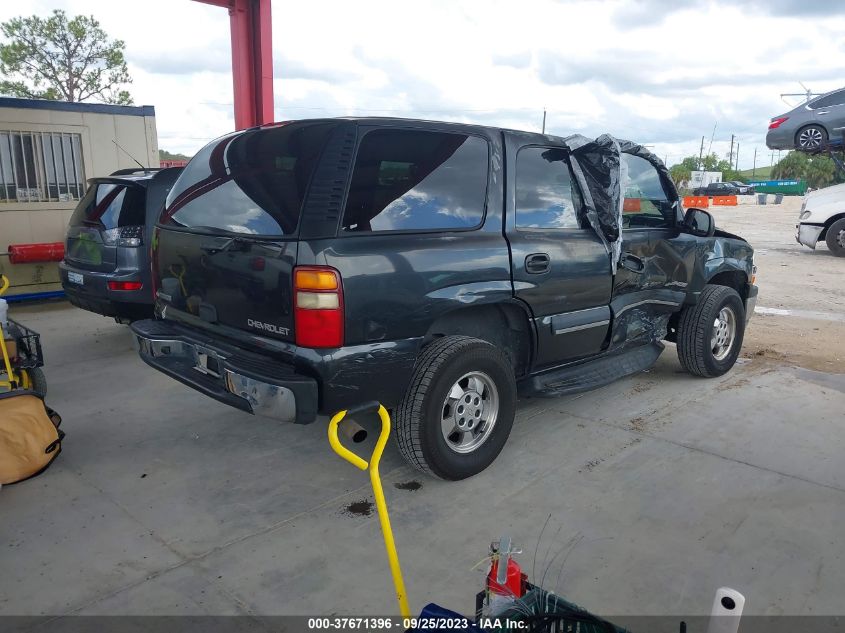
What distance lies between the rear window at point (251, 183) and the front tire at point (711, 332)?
11.3 ft

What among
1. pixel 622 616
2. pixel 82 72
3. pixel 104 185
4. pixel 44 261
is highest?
pixel 82 72

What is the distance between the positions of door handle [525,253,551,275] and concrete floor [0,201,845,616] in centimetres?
113

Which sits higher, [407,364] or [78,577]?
[407,364]

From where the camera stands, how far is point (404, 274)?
10.9 ft

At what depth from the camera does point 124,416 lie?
4742 millimetres

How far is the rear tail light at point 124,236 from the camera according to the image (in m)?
6.12

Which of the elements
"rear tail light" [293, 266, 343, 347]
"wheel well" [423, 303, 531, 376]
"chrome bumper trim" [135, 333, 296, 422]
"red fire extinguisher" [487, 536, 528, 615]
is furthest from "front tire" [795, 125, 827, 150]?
"red fire extinguisher" [487, 536, 528, 615]

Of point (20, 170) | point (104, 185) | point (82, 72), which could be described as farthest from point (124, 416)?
point (82, 72)

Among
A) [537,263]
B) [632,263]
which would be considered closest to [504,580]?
[537,263]

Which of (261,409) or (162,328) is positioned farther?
(162,328)

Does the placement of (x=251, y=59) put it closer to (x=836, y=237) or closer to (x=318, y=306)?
(x=318, y=306)

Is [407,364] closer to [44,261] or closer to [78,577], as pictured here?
[78,577]

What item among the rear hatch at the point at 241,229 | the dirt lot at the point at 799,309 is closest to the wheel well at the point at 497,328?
the rear hatch at the point at 241,229

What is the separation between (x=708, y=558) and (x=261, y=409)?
2146mm
